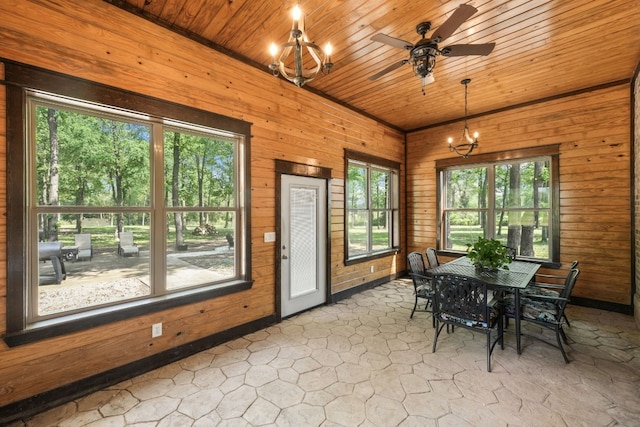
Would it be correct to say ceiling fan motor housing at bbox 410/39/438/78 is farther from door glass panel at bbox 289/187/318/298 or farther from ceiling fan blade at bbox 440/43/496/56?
door glass panel at bbox 289/187/318/298

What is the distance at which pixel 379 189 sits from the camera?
565 cm

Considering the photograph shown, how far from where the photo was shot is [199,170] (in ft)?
10.1

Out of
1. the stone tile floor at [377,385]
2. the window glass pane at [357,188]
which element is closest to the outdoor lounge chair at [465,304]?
the stone tile floor at [377,385]

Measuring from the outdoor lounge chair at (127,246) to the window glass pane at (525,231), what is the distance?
5540 millimetres

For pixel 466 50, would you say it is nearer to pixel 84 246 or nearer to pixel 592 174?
pixel 592 174

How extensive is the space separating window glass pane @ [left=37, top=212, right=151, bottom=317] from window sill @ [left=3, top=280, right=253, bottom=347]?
4.2 inches

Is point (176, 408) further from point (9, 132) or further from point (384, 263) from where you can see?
point (384, 263)

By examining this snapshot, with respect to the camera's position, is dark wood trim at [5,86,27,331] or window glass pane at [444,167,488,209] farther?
window glass pane at [444,167,488,209]

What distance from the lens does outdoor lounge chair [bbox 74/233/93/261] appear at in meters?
2.34

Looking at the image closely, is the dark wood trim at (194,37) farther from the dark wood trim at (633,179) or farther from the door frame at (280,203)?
the dark wood trim at (633,179)

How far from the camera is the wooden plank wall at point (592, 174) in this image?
3961 millimetres

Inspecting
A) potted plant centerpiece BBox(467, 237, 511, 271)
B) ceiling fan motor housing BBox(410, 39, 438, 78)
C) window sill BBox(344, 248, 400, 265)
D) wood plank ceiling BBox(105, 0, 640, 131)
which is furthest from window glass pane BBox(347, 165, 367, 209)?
ceiling fan motor housing BBox(410, 39, 438, 78)

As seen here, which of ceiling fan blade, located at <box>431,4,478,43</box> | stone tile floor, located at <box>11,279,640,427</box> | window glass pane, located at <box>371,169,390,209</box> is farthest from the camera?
window glass pane, located at <box>371,169,390,209</box>

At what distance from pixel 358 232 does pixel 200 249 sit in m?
2.90
